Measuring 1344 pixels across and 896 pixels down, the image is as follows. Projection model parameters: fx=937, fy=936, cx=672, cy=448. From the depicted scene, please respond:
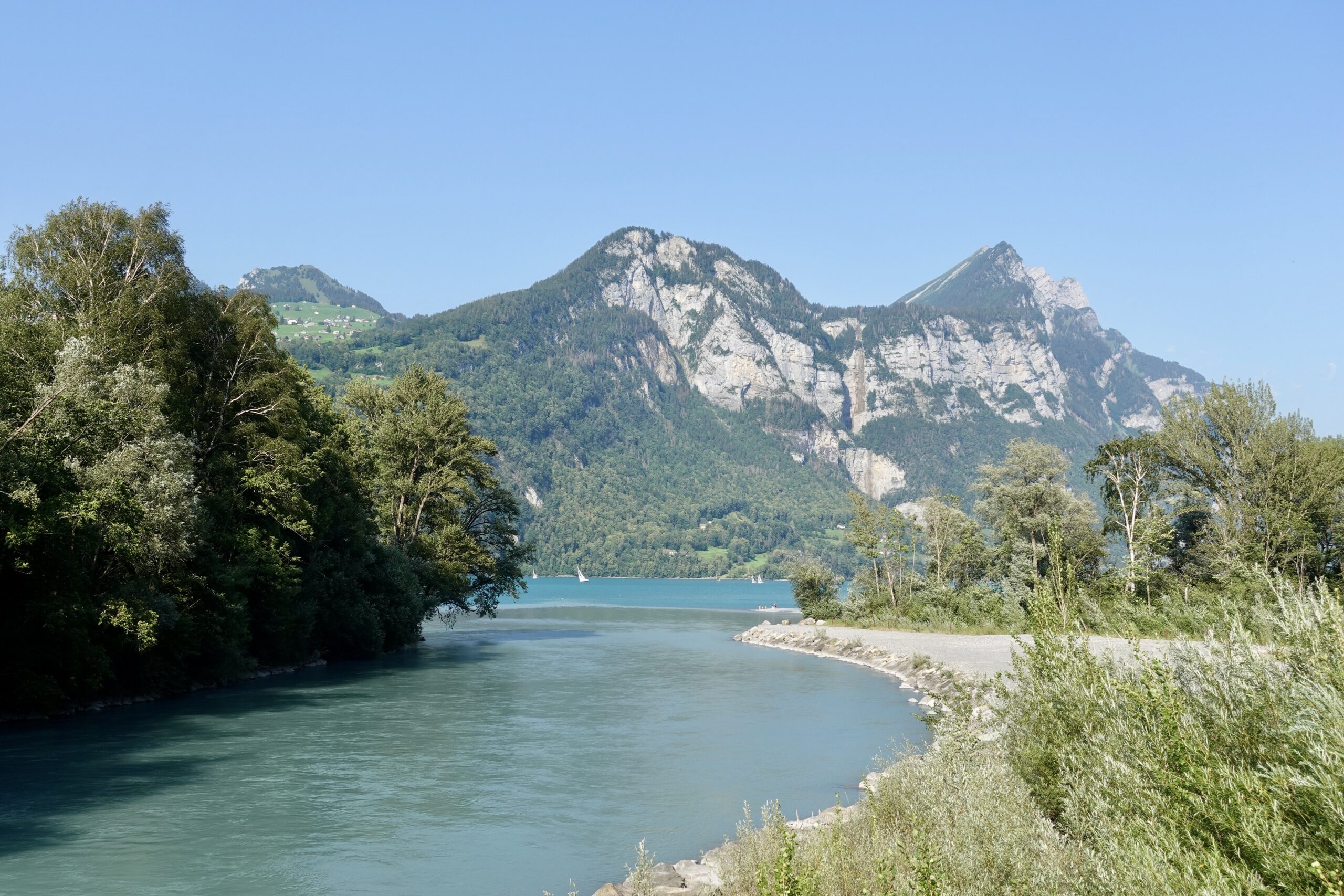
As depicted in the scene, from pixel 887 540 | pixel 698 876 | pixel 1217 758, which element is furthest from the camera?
pixel 887 540

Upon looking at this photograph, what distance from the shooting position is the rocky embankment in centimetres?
1209

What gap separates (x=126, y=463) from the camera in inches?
1057

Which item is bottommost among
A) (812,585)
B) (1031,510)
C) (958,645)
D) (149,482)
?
(958,645)

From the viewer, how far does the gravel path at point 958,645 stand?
33188mm

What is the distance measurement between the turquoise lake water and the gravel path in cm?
306

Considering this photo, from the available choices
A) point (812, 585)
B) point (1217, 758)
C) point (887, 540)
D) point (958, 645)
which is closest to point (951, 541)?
point (887, 540)

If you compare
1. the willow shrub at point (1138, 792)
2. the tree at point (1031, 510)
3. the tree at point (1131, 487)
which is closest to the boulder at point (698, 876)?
the willow shrub at point (1138, 792)

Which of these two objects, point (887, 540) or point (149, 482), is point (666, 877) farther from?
point (887, 540)

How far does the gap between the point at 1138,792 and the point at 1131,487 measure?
49.4m

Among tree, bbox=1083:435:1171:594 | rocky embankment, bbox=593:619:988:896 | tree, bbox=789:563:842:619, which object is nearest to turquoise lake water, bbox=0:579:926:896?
rocky embankment, bbox=593:619:988:896

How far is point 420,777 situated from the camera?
21.5 meters

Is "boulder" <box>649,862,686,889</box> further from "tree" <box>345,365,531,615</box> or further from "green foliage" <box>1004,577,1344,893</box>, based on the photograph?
"tree" <box>345,365,531,615</box>

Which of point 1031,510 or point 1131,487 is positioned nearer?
point 1131,487

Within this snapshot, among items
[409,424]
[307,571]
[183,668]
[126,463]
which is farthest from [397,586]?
[126,463]
